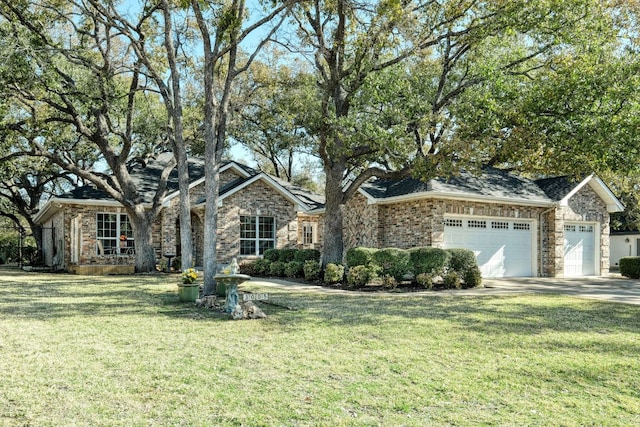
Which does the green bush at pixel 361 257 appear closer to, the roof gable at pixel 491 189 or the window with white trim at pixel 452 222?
the roof gable at pixel 491 189

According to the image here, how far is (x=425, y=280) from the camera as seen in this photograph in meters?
14.8

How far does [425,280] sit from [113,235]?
14234 mm

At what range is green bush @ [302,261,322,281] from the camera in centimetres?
1689

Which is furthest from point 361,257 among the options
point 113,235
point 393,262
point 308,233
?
point 308,233

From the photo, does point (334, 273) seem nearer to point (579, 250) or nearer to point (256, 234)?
point (256, 234)

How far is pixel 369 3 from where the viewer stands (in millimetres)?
14273

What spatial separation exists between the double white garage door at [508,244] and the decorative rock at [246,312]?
1053 cm

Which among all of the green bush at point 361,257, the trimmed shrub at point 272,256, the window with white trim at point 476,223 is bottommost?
the trimmed shrub at point 272,256

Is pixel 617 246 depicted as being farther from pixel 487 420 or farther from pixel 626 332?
pixel 487 420

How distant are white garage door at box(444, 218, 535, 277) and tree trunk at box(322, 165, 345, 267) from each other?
406cm

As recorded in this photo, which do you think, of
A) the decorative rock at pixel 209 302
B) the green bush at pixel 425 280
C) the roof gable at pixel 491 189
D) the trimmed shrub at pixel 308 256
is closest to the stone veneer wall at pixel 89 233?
the trimmed shrub at pixel 308 256

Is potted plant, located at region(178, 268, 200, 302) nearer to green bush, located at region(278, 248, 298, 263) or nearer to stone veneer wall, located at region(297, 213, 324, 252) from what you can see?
green bush, located at region(278, 248, 298, 263)

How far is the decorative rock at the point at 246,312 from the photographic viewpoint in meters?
9.16

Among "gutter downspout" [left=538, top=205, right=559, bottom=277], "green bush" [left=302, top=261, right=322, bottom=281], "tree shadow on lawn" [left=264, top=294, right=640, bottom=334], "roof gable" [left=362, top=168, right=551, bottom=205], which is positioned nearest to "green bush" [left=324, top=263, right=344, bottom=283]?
"green bush" [left=302, top=261, right=322, bottom=281]
